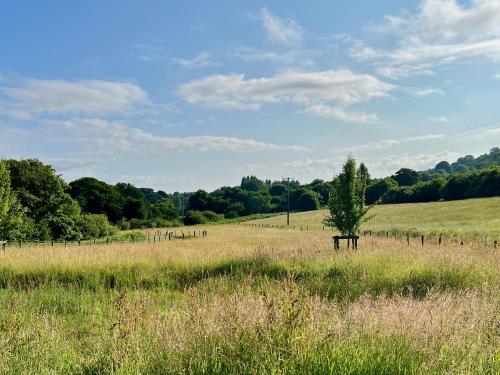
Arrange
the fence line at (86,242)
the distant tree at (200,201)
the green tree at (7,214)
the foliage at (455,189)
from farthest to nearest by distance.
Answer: the distant tree at (200,201) < the foliage at (455,189) < the green tree at (7,214) < the fence line at (86,242)

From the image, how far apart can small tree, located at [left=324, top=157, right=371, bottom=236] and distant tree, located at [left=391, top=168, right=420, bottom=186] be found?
9638 centimetres

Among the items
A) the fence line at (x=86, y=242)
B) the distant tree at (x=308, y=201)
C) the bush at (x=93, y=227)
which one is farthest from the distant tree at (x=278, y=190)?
the fence line at (x=86, y=242)

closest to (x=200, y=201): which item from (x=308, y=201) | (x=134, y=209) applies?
(x=134, y=209)

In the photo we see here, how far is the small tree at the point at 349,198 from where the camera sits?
67.8ft

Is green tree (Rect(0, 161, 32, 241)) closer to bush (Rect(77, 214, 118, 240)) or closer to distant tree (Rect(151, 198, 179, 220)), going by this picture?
bush (Rect(77, 214, 118, 240))

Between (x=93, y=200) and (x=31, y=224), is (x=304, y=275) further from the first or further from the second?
(x=93, y=200)

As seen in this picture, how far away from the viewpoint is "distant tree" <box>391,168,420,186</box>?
111562 mm

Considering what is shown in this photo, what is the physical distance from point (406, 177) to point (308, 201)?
89.3ft

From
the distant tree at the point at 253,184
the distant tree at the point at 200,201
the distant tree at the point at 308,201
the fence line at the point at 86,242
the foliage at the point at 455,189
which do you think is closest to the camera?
the fence line at the point at 86,242

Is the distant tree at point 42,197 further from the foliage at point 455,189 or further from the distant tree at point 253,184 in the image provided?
the distant tree at point 253,184

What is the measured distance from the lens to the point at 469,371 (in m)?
3.79

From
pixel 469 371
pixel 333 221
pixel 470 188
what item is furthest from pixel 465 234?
pixel 470 188

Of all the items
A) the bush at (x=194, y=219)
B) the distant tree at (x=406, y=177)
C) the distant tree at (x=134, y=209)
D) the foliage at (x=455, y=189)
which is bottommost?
the bush at (x=194, y=219)

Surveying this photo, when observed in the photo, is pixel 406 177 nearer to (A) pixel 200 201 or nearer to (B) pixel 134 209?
(A) pixel 200 201
